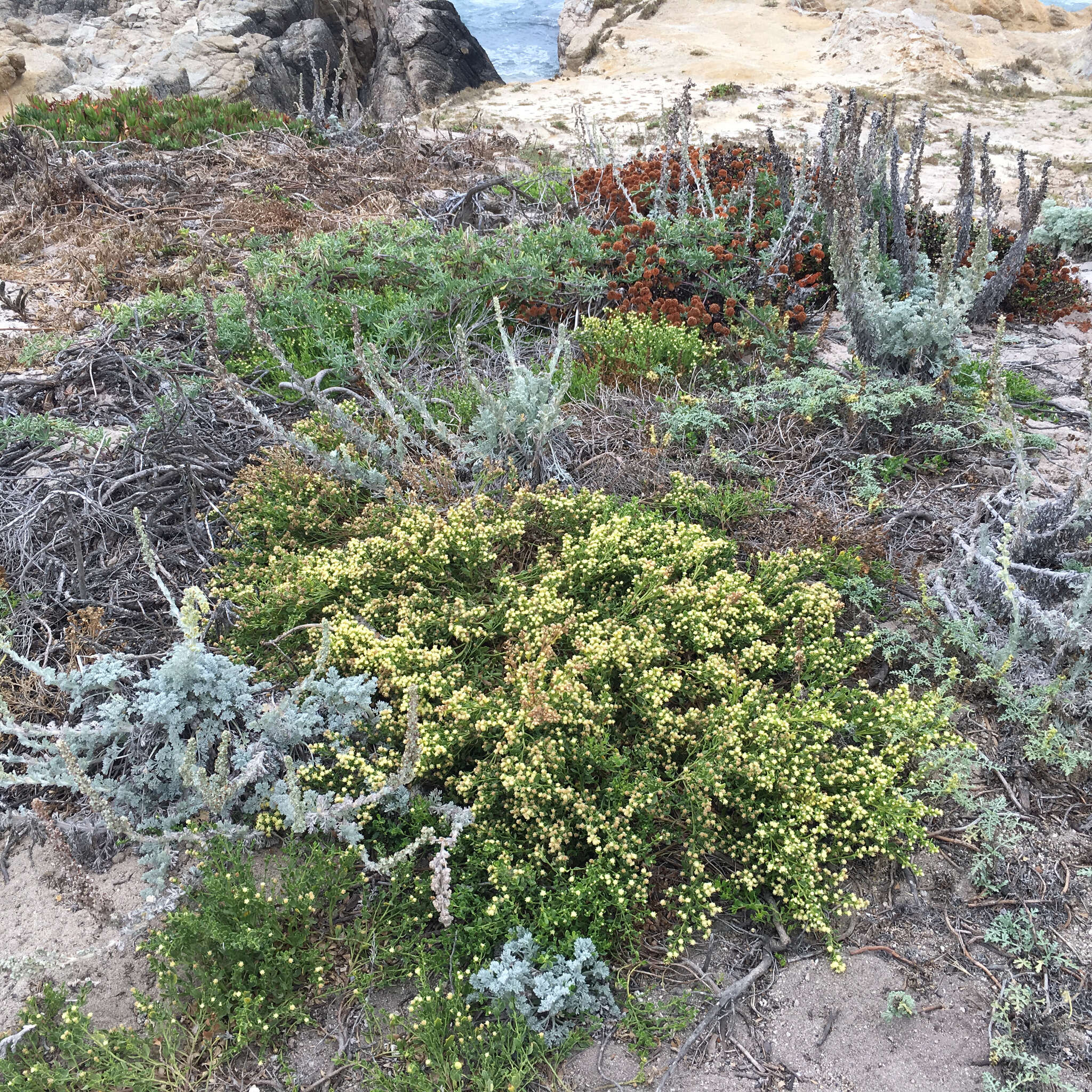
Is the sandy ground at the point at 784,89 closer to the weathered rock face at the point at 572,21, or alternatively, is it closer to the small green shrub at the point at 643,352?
the weathered rock face at the point at 572,21

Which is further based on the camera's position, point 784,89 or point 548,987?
point 784,89

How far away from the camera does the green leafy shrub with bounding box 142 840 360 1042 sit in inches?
85.7

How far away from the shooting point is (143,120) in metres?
9.27

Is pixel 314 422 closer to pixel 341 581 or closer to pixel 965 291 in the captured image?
pixel 341 581

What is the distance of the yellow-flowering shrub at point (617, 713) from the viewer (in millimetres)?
2400

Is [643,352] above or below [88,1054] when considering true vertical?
above

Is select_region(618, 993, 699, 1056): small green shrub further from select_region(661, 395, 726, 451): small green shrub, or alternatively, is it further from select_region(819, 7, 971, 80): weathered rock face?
select_region(819, 7, 971, 80): weathered rock face

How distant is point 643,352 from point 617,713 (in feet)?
8.70

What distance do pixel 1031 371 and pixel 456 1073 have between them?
16.8ft

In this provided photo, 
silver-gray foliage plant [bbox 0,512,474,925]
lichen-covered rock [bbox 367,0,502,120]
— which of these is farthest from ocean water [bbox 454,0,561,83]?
silver-gray foliage plant [bbox 0,512,474,925]

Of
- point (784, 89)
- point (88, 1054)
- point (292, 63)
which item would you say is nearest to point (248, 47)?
point (292, 63)

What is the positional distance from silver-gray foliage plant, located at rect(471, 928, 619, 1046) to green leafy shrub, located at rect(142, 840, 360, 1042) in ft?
1.75

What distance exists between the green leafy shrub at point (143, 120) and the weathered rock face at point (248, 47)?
281 inches

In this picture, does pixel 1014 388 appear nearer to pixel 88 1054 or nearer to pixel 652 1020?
pixel 652 1020
